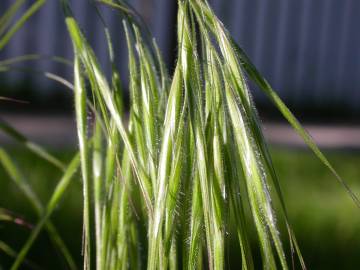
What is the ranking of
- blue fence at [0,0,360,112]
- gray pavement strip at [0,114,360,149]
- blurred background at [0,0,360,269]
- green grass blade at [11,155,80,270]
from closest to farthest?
1. green grass blade at [11,155,80,270]
2. gray pavement strip at [0,114,360,149]
3. blurred background at [0,0,360,269]
4. blue fence at [0,0,360,112]

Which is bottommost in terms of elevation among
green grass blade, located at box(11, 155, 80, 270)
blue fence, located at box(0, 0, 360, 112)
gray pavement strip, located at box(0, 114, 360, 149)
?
gray pavement strip, located at box(0, 114, 360, 149)

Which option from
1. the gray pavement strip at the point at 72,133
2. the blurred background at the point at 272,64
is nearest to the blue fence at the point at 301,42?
the blurred background at the point at 272,64

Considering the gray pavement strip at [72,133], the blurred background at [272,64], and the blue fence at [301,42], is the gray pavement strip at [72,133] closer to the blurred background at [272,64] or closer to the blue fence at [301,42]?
the blurred background at [272,64]

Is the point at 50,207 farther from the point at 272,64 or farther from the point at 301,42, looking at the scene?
the point at 301,42

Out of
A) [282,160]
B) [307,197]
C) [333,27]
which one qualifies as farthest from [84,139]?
[333,27]

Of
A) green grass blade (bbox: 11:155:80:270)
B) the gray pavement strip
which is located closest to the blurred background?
the gray pavement strip

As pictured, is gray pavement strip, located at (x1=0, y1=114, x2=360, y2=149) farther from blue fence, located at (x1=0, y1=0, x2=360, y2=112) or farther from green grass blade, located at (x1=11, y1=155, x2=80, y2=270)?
green grass blade, located at (x1=11, y1=155, x2=80, y2=270)

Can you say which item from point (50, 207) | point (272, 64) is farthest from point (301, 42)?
point (50, 207)

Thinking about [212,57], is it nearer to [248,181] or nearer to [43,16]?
[248,181]
